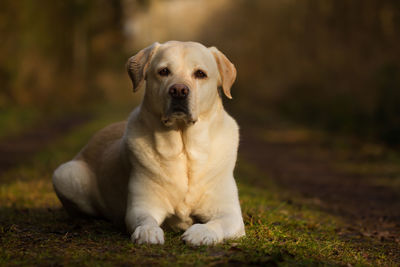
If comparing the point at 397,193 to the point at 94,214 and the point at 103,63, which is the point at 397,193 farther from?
the point at 103,63

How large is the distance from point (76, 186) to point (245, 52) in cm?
1828

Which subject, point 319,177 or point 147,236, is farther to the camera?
point 319,177

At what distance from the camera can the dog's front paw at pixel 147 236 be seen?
3.32 m

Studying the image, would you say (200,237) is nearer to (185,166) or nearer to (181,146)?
(185,166)

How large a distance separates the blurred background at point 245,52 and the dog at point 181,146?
27.3 feet

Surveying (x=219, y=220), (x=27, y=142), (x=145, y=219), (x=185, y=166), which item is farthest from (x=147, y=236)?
(x=27, y=142)

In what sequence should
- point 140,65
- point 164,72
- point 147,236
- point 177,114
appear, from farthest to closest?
point 140,65, point 164,72, point 177,114, point 147,236

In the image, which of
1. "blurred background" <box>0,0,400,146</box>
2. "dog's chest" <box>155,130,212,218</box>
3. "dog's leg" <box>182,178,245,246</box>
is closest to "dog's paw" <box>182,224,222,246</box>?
"dog's leg" <box>182,178,245,246</box>

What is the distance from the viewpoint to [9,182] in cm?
713

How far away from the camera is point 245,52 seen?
73.0ft

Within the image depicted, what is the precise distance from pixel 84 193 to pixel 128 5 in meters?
31.7

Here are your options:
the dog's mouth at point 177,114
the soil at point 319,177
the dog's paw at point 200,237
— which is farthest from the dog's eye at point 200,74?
the soil at point 319,177

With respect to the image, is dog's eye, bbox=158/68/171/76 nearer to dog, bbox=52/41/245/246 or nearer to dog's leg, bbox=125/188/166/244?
dog, bbox=52/41/245/246

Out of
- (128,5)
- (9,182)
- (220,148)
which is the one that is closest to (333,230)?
(220,148)
